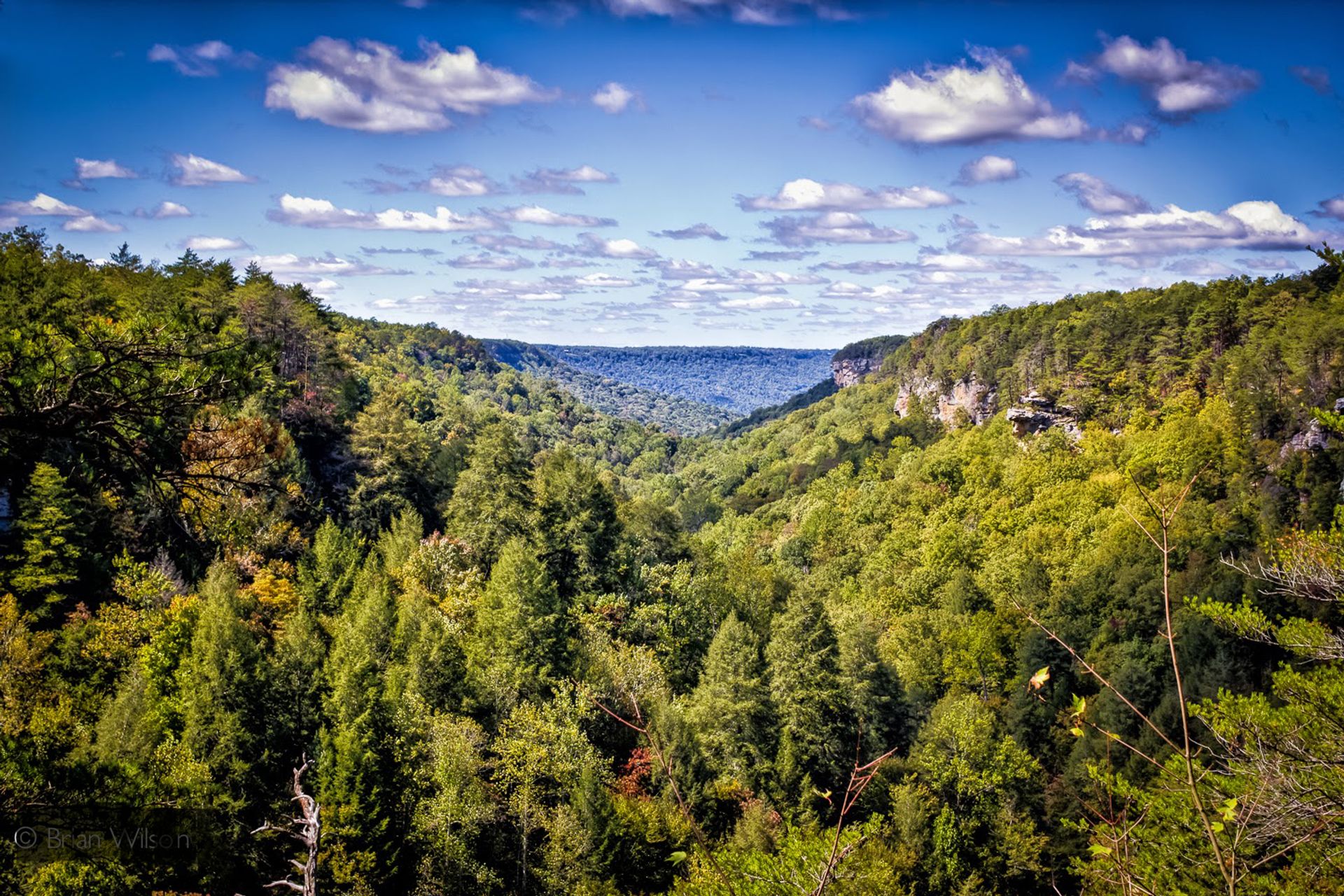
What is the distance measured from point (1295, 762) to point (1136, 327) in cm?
7412

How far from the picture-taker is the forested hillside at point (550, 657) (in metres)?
10.9

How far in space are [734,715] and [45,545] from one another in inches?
990

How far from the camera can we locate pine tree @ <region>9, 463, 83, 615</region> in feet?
95.1

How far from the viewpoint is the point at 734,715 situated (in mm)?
31281

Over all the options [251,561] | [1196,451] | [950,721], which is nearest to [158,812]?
[251,561]

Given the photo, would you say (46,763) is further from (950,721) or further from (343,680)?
(950,721)

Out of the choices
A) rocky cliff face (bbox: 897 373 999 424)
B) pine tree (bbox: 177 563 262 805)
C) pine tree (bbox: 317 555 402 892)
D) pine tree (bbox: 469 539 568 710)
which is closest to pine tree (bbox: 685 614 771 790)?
pine tree (bbox: 469 539 568 710)

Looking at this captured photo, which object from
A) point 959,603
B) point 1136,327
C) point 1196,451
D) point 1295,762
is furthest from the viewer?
point 1136,327

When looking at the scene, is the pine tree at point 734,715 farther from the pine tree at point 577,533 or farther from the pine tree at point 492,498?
the pine tree at point 492,498

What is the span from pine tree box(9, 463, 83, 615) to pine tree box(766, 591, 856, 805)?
25496mm

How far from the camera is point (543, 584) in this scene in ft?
108

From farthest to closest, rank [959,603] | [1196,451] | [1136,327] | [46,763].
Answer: [1136,327], [1196,451], [959,603], [46,763]

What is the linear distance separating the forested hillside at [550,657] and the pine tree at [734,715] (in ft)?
0.47

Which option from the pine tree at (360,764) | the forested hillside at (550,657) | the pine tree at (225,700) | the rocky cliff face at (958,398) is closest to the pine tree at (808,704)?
the forested hillside at (550,657)
